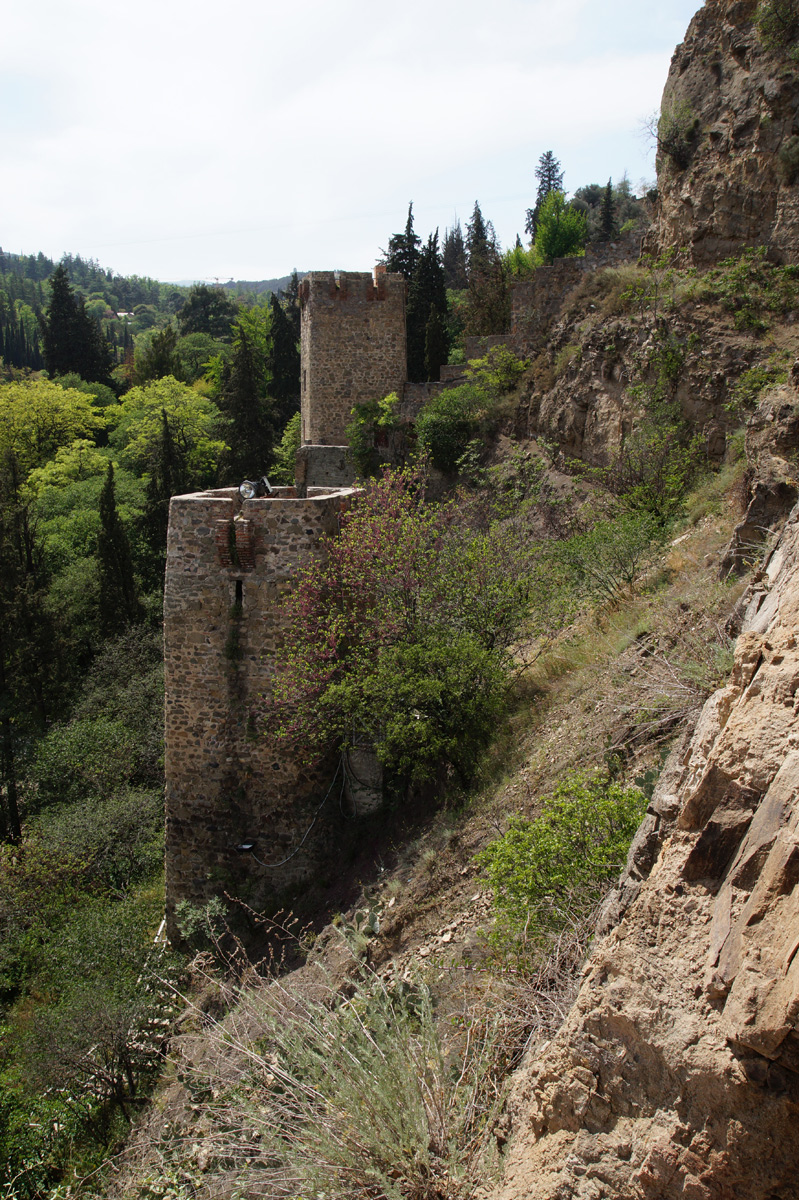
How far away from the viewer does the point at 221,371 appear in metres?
43.7

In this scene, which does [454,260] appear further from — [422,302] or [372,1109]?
[372,1109]

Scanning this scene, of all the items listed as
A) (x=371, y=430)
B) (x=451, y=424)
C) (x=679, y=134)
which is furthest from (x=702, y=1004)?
(x=371, y=430)

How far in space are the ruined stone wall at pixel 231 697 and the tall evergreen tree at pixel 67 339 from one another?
143 ft

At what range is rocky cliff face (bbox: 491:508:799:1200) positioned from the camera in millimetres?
2279

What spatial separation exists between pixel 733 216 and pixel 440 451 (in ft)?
28.9

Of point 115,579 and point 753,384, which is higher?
point 753,384

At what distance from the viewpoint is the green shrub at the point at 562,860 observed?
14.3 ft

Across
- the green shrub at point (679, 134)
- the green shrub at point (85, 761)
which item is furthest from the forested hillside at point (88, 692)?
the green shrub at point (679, 134)

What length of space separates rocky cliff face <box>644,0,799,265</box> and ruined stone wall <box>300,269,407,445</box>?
9.59 metres

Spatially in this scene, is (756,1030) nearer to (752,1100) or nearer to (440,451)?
(752,1100)

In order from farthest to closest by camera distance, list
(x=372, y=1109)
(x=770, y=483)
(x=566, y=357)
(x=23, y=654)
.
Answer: (x=23, y=654) < (x=566, y=357) < (x=770, y=483) < (x=372, y=1109)

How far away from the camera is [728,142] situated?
12430 mm

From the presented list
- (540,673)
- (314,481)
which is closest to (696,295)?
(540,673)

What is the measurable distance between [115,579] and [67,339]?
100 feet
